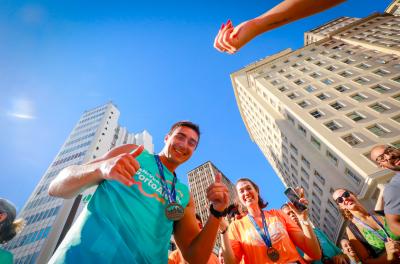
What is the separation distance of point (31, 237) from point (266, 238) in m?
45.1

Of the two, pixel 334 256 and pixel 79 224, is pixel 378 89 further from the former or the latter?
pixel 79 224

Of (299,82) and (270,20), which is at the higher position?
(299,82)

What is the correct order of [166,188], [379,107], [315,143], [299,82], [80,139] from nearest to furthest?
[166,188]
[379,107]
[315,143]
[299,82]
[80,139]

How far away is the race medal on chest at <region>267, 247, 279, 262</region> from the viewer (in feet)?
9.46

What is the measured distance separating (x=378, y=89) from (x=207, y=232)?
29.4 metres

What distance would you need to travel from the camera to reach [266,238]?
3201 mm

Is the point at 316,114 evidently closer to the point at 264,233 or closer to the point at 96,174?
the point at 264,233

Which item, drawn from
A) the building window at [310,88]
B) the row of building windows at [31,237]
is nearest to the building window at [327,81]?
the building window at [310,88]

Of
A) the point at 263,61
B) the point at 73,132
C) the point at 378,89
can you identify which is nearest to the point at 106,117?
the point at 73,132

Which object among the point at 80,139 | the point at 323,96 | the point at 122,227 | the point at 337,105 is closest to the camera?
the point at 122,227

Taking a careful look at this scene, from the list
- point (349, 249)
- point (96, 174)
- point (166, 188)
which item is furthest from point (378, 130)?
point (96, 174)

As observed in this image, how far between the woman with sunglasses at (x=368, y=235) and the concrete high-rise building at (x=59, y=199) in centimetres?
1670

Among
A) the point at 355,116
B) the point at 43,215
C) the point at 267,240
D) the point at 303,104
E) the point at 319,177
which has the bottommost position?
the point at 267,240

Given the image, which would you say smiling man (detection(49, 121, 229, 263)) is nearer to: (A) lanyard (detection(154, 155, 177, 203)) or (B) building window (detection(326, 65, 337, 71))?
(A) lanyard (detection(154, 155, 177, 203))
